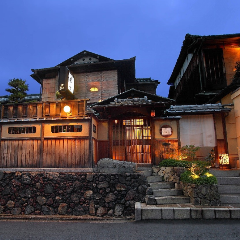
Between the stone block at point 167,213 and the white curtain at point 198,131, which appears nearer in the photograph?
the stone block at point 167,213

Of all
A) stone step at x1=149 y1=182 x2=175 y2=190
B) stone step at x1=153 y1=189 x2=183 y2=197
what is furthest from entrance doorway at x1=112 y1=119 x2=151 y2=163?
stone step at x1=153 y1=189 x2=183 y2=197

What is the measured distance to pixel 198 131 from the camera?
15.0 meters

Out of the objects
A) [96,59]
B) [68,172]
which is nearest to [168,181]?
[68,172]

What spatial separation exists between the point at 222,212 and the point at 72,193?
6894 millimetres

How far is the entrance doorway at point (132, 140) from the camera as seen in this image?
14137 mm

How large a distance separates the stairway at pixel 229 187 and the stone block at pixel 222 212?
0.97 m

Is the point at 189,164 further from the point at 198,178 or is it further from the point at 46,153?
the point at 46,153

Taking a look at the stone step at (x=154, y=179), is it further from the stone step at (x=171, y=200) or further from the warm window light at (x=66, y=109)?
the warm window light at (x=66, y=109)

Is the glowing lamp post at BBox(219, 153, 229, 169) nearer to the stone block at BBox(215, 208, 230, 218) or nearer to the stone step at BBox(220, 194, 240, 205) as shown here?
the stone step at BBox(220, 194, 240, 205)

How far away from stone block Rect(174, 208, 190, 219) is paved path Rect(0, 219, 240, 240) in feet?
0.78

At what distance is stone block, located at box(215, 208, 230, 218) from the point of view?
7992 mm

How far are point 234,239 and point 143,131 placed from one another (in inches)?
350

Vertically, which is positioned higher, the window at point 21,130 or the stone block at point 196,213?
the window at point 21,130

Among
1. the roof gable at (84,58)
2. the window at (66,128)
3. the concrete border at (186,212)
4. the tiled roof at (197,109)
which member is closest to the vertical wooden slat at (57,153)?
the window at (66,128)
